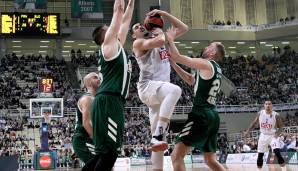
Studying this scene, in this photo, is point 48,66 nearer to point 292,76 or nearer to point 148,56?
point 292,76

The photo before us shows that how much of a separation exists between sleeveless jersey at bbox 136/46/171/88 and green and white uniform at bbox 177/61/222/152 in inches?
22.5

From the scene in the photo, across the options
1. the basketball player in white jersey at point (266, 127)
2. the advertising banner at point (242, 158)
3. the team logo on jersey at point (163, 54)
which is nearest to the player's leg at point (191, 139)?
the team logo on jersey at point (163, 54)

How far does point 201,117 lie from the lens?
7.43m

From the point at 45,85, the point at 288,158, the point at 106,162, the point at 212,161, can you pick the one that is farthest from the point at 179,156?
the point at 45,85

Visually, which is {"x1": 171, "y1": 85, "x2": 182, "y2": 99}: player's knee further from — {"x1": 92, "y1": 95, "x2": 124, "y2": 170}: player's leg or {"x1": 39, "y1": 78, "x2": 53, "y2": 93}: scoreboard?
{"x1": 39, "y1": 78, "x2": 53, "y2": 93}: scoreboard

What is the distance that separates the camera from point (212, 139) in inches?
295

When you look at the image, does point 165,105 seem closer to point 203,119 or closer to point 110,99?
point 203,119

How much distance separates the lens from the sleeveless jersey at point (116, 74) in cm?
598

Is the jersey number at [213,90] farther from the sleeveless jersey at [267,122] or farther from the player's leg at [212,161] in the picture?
the sleeveless jersey at [267,122]

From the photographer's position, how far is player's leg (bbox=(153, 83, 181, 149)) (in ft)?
23.1

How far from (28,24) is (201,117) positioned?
1316 inches

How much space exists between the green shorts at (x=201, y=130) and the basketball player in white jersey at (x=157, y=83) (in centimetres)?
41

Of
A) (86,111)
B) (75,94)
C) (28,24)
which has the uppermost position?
(28,24)

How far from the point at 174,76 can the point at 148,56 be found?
125 ft
